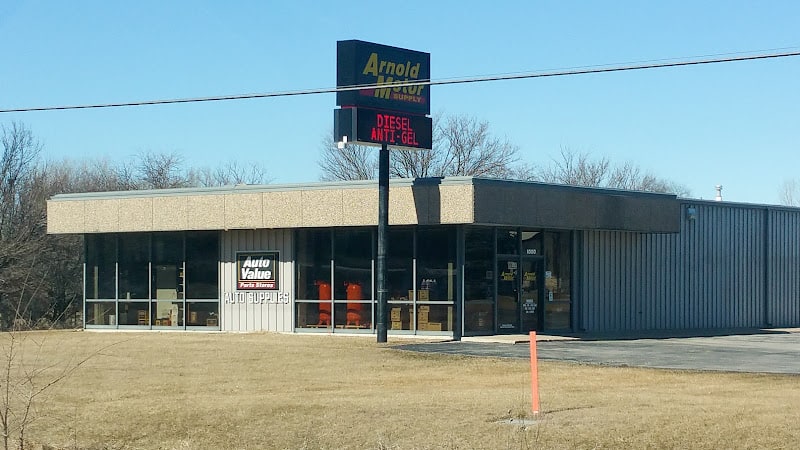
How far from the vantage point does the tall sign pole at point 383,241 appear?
27.2 meters

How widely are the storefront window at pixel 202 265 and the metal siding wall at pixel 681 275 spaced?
34.2 feet

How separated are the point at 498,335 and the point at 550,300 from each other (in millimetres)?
2383

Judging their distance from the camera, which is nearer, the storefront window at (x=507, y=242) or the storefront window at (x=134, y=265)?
the storefront window at (x=507, y=242)

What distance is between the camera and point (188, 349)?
86.5ft

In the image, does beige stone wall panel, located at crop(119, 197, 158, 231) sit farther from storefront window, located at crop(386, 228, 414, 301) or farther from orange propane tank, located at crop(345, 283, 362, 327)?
storefront window, located at crop(386, 228, 414, 301)

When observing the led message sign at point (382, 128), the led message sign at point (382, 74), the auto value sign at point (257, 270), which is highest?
the led message sign at point (382, 74)

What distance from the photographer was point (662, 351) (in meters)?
25.3

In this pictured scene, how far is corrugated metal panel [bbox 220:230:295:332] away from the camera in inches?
1239

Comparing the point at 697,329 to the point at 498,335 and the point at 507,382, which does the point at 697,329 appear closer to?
the point at 498,335

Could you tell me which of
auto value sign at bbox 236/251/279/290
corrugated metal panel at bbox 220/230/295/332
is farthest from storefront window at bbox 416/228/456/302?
auto value sign at bbox 236/251/279/290

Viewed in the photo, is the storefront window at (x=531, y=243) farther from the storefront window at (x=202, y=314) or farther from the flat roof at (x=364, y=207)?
the storefront window at (x=202, y=314)

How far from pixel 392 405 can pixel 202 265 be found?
687 inches

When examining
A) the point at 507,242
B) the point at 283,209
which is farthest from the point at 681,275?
the point at 283,209

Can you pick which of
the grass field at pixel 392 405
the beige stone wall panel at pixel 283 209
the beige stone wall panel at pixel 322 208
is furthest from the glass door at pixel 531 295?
the grass field at pixel 392 405
